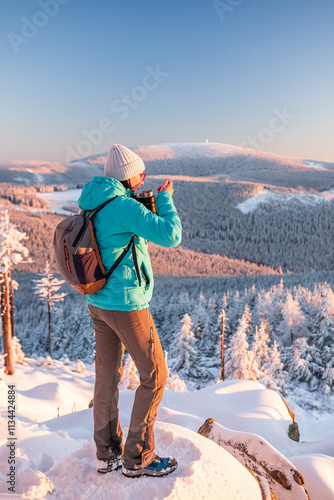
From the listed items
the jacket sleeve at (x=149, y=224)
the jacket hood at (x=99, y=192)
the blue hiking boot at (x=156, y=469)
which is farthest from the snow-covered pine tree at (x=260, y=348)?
the jacket hood at (x=99, y=192)

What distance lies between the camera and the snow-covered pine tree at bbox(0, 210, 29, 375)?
14594 millimetres

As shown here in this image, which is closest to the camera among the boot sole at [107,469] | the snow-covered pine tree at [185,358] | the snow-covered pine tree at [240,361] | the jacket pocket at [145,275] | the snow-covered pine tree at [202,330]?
the jacket pocket at [145,275]

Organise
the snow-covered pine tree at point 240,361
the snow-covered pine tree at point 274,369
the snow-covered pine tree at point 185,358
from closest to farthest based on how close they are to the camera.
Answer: the snow-covered pine tree at point 240,361 < the snow-covered pine tree at point 274,369 < the snow-covered pine tree at point 185,358

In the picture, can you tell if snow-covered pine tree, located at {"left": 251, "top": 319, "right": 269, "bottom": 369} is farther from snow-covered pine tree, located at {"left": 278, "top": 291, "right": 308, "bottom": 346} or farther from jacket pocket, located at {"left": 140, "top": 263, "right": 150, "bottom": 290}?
jacket pocket, located at {"left": 140, "top": 263, "right": 150, "bottom": 290}

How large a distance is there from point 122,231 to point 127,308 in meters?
0.62

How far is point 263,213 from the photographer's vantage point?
19538cm

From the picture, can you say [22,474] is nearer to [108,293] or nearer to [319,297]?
[108,293]

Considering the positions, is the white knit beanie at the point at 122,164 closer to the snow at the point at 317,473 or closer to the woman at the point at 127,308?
the woman at the point at 127,308

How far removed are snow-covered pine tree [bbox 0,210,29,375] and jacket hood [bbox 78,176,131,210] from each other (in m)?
14.1

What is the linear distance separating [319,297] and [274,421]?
35.5 meters

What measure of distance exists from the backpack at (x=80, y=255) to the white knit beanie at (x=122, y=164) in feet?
1.51

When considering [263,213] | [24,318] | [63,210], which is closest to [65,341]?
[24,318]

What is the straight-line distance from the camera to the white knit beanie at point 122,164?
2.59m

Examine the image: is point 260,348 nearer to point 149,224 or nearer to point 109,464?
point 109,464
